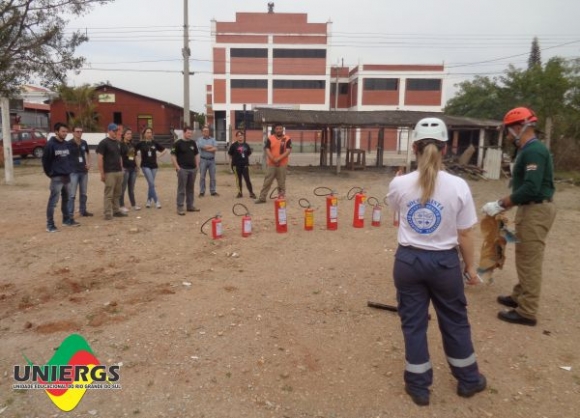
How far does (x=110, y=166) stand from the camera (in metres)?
8.28

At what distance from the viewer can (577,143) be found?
18.4 m

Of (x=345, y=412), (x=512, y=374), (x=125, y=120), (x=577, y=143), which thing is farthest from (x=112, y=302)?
(x=125, y=120)

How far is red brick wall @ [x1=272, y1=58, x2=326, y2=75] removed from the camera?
4481cm

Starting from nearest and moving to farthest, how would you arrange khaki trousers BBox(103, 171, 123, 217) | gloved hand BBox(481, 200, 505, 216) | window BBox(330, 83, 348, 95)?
gloved hand BBox(481, 200, 505, 216) → khaki trousers BBox(103, 171, 123, 217) → window BBox(330, 83, 348, 95)

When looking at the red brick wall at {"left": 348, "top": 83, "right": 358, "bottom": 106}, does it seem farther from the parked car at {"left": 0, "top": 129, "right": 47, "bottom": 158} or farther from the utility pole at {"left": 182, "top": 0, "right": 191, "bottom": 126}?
the parked car at {"left": 0, "top": 129, "right": 47, "bottom": 158}

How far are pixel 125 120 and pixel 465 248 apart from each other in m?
39.2

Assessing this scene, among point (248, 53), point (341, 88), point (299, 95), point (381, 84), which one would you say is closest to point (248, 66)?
point (248, 53)

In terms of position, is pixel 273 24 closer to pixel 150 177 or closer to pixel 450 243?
pixel 150 177

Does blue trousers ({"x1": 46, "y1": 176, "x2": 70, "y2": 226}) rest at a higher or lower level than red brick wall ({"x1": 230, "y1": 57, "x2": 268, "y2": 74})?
lower

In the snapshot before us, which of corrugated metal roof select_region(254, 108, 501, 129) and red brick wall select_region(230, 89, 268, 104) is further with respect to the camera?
red brick wall select_region(230, 89, 268, 104)

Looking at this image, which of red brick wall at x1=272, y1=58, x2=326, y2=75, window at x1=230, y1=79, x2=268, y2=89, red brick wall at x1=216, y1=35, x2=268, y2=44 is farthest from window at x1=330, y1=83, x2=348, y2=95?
red brick wall at x1=216, y1=35, x2=268, y2=44

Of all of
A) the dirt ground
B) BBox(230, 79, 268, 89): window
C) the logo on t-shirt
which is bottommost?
the dirt ground

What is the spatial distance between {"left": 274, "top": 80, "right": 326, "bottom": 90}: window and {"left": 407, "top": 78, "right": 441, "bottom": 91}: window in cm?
880

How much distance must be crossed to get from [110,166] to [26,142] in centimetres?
1765
